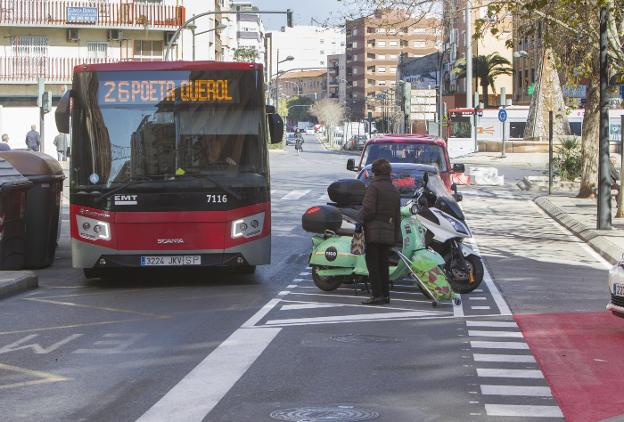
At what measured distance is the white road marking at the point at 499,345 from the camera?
11172mm

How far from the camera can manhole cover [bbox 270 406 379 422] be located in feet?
25.7

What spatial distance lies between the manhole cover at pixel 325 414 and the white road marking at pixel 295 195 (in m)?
27.9

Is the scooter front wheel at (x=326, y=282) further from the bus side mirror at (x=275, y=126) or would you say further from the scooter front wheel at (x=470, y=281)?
the bus side mirror at (x=275, y=126)

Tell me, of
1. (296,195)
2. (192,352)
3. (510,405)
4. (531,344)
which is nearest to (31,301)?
(192,352)

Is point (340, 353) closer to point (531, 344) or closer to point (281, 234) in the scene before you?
point (531, 344)

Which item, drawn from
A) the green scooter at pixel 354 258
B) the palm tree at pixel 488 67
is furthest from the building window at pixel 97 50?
the green scooter at pixel 354 258

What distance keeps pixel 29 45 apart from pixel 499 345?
60.6 metres

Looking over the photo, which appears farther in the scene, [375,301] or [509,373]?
[375,301]

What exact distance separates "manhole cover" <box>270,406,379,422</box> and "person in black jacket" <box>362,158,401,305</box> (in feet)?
19.3

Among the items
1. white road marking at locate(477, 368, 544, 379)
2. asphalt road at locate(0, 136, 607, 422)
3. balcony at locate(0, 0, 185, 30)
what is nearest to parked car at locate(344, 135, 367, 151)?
balcony at locate(0, 0, 185, 30)

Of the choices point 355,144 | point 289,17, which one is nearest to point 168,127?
point 289,17

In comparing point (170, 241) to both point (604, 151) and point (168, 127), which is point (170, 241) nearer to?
point (168, 127)

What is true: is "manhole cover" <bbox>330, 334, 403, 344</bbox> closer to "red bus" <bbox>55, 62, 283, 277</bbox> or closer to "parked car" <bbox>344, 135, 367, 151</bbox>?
"red bus" <bbox>55, 62, 283, 277</bbox>

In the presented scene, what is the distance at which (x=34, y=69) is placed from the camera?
67.2 meters
